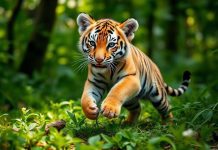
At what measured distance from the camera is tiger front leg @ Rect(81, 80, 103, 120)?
5863 millimetres

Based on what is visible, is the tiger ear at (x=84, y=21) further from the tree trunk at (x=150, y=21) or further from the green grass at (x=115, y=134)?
the tree trunk at (x=150, y=21)

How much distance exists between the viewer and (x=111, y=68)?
6.30 metres

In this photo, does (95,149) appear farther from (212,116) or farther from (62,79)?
(62,79)

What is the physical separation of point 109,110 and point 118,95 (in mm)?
276

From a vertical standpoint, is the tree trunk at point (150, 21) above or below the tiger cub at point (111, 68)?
above

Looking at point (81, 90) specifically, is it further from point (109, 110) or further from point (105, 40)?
point (109, 110)

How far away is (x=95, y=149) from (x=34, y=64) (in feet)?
23.0

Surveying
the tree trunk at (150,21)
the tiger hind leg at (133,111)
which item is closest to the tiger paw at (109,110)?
the tiger hind leg at (133,111)

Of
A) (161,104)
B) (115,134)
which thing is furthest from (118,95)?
(161,104)

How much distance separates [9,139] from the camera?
4.86m

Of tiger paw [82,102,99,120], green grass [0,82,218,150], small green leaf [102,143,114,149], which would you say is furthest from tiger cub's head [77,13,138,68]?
small green leaf [102,143,114,149]

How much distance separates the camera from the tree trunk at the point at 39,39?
1110 cm

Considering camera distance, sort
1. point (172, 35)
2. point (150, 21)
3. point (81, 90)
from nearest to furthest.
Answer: point (81, 90)
point (150, 21)
point (172, 35)

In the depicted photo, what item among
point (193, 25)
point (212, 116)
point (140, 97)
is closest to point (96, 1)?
point (193, 25)
